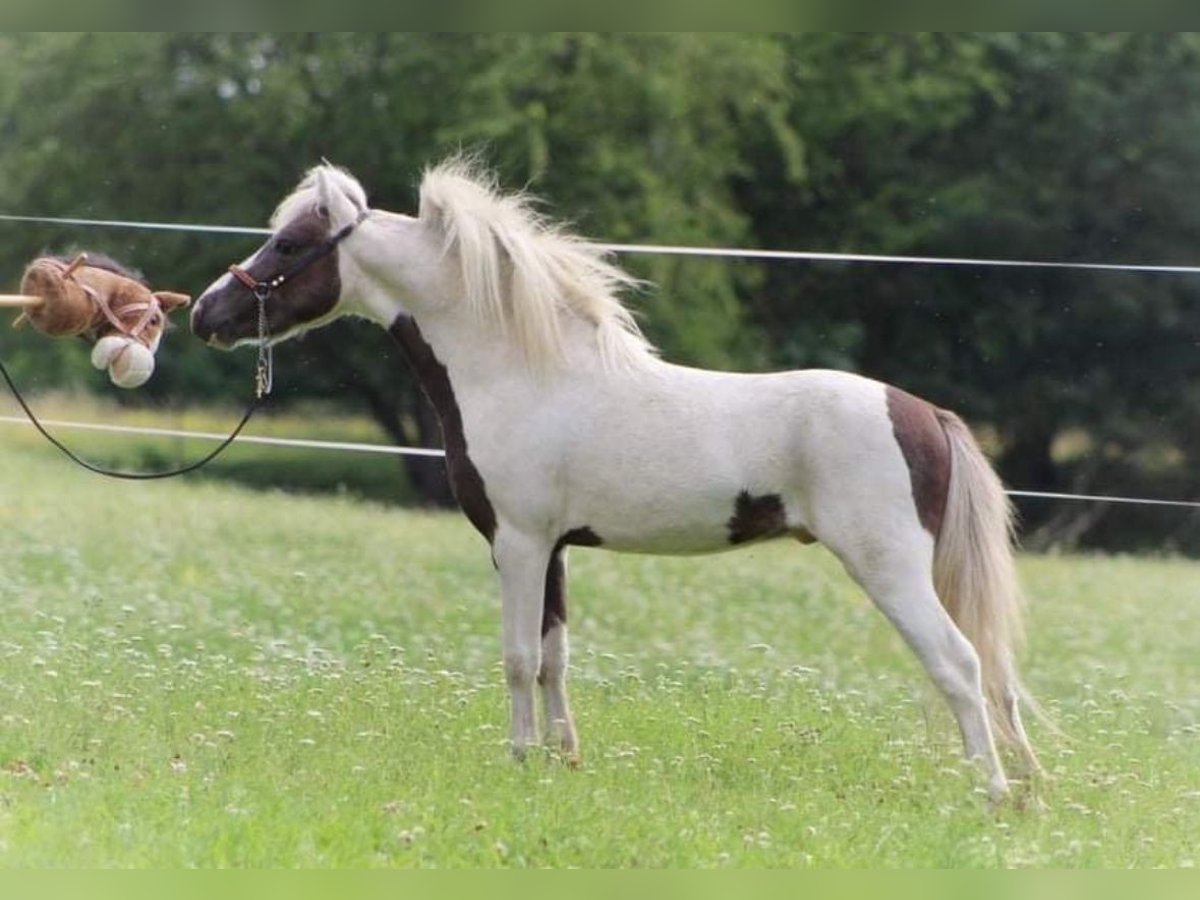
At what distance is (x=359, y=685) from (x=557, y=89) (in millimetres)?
16784

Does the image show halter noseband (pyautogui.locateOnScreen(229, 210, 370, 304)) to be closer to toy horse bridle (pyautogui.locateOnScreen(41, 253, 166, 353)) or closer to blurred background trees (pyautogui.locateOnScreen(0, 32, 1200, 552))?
toy horse bridle (pyautogui.locateOnScreen(41, 253, 166, 353))

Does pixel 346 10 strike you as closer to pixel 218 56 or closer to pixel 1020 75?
pixel 218 56

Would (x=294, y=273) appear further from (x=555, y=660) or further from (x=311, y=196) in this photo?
(x=555, y=660)

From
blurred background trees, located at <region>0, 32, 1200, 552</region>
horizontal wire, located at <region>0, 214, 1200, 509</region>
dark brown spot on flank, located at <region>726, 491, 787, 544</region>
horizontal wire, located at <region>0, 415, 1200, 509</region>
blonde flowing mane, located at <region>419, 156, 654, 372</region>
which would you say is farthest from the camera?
blurred background trees, located at <region>0, 32, 1200, 552</region>

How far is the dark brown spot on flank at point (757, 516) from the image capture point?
604 centimetres

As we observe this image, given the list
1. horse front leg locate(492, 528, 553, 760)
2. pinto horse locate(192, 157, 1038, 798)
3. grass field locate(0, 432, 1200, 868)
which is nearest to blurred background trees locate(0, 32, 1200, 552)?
grass field locate(0, 432, 1200, 868)

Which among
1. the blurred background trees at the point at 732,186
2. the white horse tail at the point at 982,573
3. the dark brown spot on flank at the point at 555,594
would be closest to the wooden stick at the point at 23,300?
the dark brown spot on flank at the point at 555,594

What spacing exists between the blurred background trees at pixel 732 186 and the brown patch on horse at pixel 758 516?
14942 mm

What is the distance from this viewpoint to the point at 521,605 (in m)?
6.22

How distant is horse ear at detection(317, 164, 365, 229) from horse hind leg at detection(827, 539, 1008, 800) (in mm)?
2193

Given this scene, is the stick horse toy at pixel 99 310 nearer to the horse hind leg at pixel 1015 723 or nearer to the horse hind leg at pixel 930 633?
the horse hind leg at pixel 930 633

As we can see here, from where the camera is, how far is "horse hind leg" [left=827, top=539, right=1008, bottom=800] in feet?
19.1

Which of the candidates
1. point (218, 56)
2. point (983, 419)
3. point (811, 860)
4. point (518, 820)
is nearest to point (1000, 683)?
point (811, 860)

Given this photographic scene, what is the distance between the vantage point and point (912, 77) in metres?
25.8
